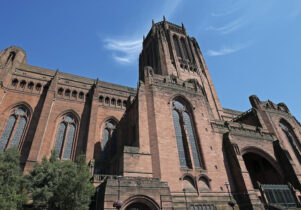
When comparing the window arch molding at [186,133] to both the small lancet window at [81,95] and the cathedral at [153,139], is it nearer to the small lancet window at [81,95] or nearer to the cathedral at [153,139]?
the cathedral at [153,139]

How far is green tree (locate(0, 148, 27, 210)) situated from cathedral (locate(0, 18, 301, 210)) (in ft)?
12.6

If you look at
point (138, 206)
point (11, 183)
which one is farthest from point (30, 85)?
point (138, 206)

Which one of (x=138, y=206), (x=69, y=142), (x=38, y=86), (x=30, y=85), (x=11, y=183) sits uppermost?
(x=38, y=86)

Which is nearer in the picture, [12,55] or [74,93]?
[74,93]

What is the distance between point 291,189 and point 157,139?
60.5ft

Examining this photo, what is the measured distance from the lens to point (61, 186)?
1380 centimetres

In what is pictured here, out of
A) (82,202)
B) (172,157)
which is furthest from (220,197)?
(82,202)

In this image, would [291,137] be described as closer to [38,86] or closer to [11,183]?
[11,183]

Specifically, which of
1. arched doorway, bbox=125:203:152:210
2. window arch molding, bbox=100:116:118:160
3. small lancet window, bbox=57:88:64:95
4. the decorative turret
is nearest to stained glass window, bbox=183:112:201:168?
arched doorway, bbox=125:203:152:210

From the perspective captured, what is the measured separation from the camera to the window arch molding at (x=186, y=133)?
20281 millimetres

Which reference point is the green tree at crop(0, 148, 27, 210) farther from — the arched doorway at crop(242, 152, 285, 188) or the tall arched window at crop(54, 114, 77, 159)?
the arched doorway at crop(242, 152, 285, 188)

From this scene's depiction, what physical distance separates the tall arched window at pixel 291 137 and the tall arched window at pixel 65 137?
113 ft

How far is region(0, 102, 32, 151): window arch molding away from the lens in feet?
74.6

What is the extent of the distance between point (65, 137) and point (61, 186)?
504 inches
